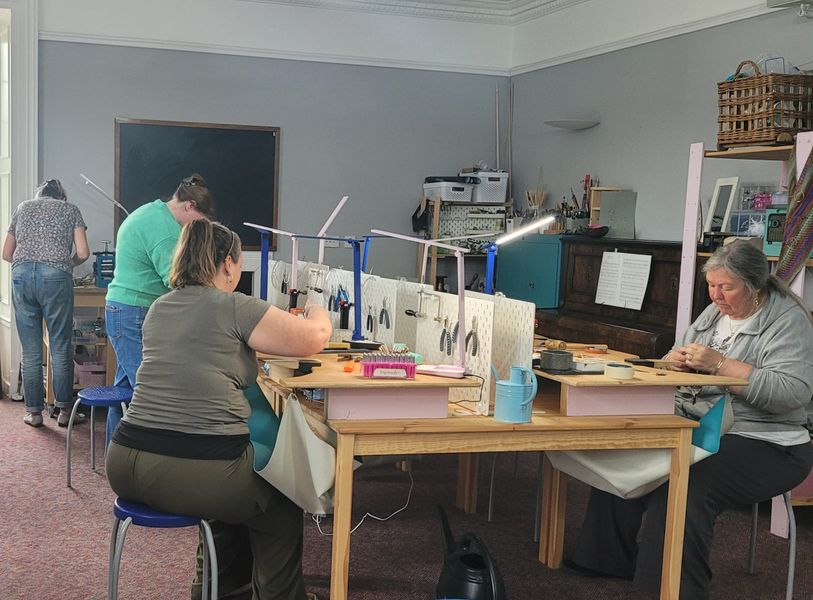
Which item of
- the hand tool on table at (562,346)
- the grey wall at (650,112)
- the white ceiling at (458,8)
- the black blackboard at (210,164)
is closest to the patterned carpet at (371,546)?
the hand tool on table at (562,346)

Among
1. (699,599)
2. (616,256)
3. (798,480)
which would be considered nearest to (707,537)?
(699,599)

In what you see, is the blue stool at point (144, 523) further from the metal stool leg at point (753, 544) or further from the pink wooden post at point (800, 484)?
the pink wooden post at point (800, 484)

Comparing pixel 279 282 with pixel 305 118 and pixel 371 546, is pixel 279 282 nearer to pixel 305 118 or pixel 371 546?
pixel 371 546

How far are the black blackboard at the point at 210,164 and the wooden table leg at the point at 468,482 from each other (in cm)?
309

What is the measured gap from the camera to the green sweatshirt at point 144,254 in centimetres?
397

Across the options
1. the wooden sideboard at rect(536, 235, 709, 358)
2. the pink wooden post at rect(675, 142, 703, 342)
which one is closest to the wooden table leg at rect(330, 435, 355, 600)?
the pink wooden post at rect(675, 142, 703, 342)

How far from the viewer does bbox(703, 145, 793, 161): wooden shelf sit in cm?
394

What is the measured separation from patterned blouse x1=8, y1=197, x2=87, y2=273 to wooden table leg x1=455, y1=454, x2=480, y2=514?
260cm

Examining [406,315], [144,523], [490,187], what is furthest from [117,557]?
[490,187]

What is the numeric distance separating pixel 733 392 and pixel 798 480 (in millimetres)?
362

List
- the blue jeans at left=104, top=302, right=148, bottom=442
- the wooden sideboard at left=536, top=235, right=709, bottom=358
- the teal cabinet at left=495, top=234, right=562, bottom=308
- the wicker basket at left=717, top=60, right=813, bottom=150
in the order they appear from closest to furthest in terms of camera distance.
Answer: the wicker basket at left=717, top=60, right=813, bottom=150 → the blue jeans at left=104, top=302, right=148, bottom=442 → the wooden sideboard at left=536, top=235, right=709, bottom=358 → the teal cabinet at left=495, top=234, right=562, bottom=308

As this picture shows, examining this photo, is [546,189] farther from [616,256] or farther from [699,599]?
[699,599]

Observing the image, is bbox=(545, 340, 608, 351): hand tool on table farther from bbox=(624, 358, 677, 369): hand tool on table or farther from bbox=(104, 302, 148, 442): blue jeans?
bbox=(104, 302, 148, 442): blue jeans

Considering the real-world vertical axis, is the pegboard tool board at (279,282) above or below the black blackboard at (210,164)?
below
